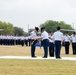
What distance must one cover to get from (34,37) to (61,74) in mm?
9106

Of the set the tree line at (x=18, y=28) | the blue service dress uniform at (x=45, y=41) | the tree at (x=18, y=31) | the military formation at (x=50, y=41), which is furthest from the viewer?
the tree at (x=18, y=31)

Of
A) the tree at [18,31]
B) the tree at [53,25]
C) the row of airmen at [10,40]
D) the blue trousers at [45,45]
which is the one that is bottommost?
the blue trousers at [45,45]

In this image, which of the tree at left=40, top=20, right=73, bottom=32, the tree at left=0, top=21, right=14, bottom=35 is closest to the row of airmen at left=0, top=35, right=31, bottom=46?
the tree at left=0, top=21, right=14, bottom=35

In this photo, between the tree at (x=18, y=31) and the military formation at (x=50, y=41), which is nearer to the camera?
the military formation at (x=50, y=41)

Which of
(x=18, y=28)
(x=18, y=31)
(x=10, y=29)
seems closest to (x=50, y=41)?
(x=10, y=29)

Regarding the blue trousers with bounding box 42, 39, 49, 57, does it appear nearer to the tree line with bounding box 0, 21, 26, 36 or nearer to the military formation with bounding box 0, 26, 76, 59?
the military formation with bounding box 0, 26, 76, 59

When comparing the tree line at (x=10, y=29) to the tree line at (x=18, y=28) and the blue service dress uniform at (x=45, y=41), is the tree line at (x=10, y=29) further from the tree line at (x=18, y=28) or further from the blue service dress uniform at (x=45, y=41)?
the blue service dress uniform at (x=45, y=41)

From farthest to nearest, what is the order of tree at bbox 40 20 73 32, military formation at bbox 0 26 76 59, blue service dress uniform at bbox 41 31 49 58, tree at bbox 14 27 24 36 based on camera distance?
tree at bbox 40 20 73 32 → tree at bbox 14 27 24 36 → blue service dress uniform at bbox 41 31 49 58 → military formation at bbox 0 26 76 59

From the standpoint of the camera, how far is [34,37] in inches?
939

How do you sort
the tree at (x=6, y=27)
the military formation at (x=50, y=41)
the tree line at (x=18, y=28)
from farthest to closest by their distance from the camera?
the tree line at (x=18, y=28), the tree at (x=6, y=27), the military formation at (x=50, y=41)

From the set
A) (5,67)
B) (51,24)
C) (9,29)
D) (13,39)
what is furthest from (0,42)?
(51,24)

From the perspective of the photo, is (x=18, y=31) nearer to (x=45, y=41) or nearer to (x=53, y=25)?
(x=53, y=25)

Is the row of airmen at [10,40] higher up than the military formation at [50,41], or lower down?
higher up

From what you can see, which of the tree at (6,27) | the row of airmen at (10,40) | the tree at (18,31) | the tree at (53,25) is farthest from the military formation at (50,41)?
the tree at (53,25)
